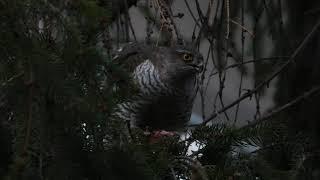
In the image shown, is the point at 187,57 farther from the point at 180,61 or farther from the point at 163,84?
→ the point at 163,84

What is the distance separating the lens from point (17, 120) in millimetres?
1574

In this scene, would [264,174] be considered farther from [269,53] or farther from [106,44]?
[269,53]

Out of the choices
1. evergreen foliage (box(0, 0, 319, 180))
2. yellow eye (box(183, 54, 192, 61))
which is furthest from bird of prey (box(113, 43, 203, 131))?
evergreen foliage (box(0, 0, 319, 180))

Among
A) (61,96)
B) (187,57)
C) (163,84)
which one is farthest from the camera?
(163,84)

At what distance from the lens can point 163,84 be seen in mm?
3816

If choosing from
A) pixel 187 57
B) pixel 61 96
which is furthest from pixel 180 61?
pixel 61 96

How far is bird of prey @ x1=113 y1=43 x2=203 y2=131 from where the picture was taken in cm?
371

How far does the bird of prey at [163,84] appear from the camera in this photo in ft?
12.2

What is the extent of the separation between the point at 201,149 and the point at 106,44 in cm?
44

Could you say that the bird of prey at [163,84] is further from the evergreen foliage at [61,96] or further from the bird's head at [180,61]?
the evergreen foliage at [61,96]

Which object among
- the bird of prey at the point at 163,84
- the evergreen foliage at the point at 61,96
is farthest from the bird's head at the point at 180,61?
the evergreen foliage at the point at 61,96

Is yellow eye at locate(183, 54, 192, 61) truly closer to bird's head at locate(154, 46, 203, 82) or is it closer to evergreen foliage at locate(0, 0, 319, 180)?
bird's head at locate(154, 46, 203, 82)

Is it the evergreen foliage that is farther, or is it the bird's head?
the bird's head

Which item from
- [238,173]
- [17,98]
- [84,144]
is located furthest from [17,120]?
[238,173]
